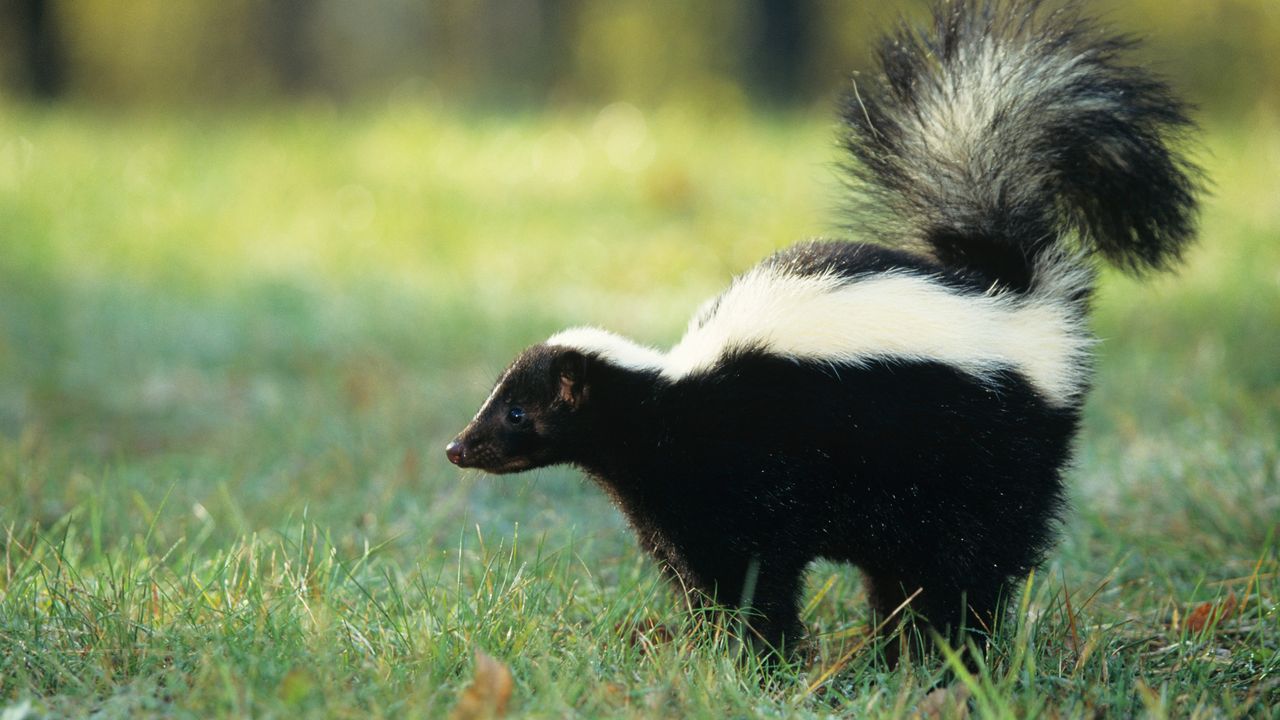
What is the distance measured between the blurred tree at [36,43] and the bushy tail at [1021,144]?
60.0 feet

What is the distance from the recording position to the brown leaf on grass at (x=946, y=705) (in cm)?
277

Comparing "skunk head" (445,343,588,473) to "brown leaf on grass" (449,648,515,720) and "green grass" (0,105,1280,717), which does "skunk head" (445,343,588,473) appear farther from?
"brown leaf on grass" (449,648,515,720)

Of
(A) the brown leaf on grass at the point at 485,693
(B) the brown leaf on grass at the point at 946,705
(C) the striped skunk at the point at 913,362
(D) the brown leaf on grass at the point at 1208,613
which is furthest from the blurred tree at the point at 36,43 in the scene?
(B) the brown leaf on grass at the point at 946,705

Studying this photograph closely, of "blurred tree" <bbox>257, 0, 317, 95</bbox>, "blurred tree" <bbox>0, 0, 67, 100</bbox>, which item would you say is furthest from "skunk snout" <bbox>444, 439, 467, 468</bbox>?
"blurred tree" <bbox>0, 0, 67, 100</bbox>

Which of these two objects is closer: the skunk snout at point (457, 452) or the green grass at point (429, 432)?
the green grass at point (429, 432)

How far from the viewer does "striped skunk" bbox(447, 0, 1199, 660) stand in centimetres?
338

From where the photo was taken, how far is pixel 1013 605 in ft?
12.1

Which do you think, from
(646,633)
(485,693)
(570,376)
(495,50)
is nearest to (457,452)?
(570,376)

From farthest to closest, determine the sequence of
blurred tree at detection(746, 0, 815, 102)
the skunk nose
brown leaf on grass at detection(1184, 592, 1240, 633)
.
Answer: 1. blurred tree at detection(746, 0, 815, 102)
2. the skunk nose
3. brown leaf on grass at detection(1184, 592, 1240, 633)

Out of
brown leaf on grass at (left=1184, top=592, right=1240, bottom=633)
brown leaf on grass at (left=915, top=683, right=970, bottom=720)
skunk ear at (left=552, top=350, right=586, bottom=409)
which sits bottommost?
brown leaf on grass at (left=1184, top=592, right=1240, bottom=633)

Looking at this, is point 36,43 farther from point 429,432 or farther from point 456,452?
point 456,452

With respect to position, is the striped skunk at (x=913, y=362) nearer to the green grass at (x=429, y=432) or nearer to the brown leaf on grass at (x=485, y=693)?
the green grass at (x=429, y=432)

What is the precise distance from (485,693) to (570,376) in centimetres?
120

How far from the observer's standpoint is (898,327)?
11.0 ft
